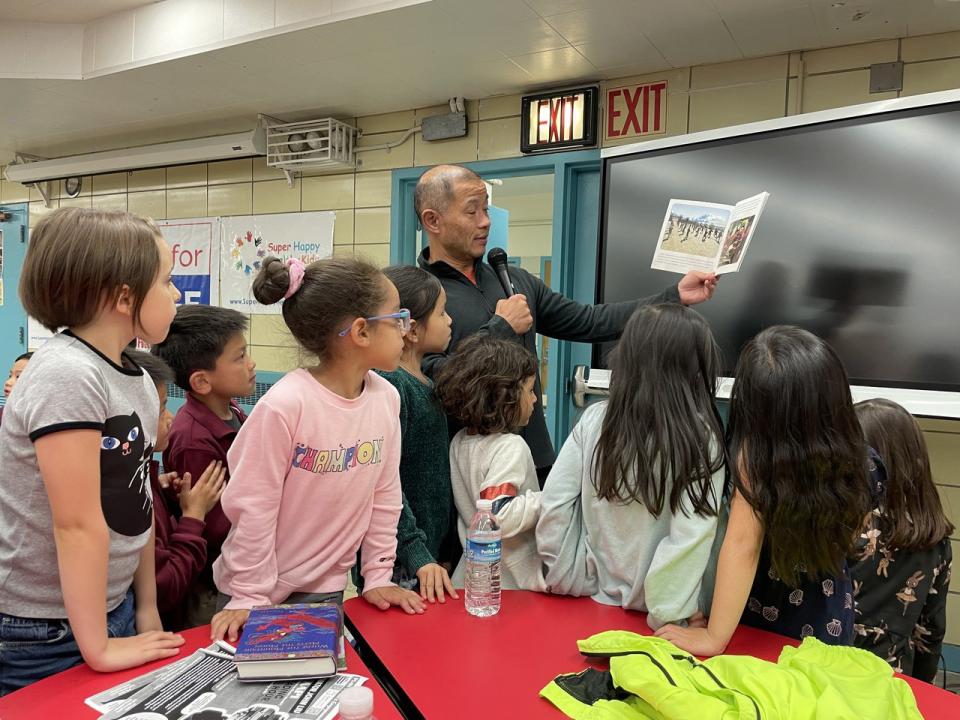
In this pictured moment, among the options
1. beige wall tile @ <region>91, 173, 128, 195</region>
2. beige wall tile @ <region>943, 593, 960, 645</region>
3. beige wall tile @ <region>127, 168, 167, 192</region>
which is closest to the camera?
beige wall tile @ <region>943, 593, 960, 645</region>

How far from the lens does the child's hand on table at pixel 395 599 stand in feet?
4.35

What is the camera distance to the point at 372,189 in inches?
159

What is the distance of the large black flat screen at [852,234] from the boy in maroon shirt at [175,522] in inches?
77.0

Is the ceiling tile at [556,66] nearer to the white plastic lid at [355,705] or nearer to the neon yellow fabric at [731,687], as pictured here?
the neon yellow fabric at [731,687]

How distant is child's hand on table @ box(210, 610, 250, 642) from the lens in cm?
114

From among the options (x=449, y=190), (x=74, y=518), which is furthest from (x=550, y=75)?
(x=74, y=518)

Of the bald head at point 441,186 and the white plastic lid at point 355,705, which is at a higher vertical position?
the bald head at point 441,186

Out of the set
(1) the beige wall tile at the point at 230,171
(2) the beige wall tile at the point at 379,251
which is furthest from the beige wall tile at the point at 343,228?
(1) the beige wall tile at the point at 230,171

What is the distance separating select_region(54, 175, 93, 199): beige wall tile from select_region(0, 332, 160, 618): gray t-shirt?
4834mm

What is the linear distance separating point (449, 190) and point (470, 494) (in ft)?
3.09

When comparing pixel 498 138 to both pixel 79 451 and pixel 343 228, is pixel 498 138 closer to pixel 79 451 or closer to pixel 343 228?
pixel 343 228

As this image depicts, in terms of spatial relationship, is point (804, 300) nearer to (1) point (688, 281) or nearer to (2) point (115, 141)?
(1) point (688, 281)

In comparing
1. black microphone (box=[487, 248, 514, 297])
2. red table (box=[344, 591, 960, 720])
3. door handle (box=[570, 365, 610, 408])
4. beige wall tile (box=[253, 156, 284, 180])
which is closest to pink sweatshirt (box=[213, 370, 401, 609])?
red table (box=[344, 591, 960, 720])

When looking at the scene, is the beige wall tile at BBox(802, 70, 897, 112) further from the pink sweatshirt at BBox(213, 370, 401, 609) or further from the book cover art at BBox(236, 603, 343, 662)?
the book cover art at BBox(236, 603, 343, 662)
